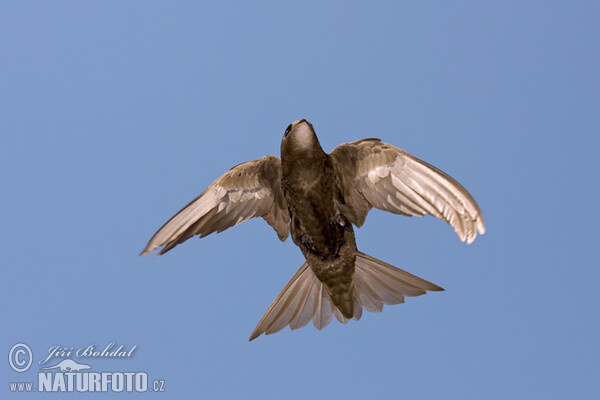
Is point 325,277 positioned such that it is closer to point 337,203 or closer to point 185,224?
point 337,203

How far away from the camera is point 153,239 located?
14.5 ft

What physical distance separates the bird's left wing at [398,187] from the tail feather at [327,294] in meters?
0.51

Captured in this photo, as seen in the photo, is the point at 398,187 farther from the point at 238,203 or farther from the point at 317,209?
the point at 238,203

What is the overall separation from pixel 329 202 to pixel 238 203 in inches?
24.7

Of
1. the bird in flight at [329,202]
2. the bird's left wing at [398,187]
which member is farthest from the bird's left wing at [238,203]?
the bird's left wing at [398,187]

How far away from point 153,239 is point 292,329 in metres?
1.29

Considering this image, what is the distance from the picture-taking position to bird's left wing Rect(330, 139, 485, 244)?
13.7ft

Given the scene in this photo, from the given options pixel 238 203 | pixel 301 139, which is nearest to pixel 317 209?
pixel 301 139

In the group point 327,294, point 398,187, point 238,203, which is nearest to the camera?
point 398,187

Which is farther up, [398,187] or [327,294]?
[398,187]

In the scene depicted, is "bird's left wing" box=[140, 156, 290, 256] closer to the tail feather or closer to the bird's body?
the bird's body

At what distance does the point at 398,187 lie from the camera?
454cm

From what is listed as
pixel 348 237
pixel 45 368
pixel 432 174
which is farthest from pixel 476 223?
pixel 45 368

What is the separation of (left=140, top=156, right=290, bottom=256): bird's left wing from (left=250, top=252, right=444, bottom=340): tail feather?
50 cm
